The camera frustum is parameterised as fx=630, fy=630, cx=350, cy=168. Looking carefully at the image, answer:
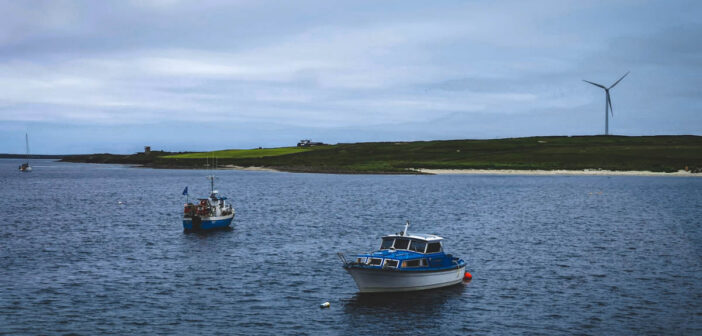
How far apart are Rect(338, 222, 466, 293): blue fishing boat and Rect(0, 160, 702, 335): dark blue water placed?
2.75ft

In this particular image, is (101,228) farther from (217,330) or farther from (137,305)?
(217,330)

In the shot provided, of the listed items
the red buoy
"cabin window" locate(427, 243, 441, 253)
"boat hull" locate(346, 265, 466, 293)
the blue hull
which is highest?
"cabin window" locate(427, 243, 441, 253)

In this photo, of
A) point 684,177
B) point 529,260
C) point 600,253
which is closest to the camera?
point 529,260

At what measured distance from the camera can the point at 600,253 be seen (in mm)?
57688

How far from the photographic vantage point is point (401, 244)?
44.3 m

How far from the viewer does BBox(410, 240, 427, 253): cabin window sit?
4366 cm

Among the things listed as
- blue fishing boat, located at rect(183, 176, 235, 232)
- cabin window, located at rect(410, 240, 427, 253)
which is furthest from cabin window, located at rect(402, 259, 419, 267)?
blue fishing boat, located at rect(183, 176, 235, 232)

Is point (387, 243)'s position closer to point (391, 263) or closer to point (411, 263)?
point (411, 263)

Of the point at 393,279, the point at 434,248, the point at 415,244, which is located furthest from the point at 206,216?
the point at 393,279

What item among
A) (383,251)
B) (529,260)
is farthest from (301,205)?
(383,251)

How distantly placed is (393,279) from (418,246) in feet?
12.2

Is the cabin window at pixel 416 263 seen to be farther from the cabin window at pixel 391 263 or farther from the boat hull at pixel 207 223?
the boat hull at pixel 207 223

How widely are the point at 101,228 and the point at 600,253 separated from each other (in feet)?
182

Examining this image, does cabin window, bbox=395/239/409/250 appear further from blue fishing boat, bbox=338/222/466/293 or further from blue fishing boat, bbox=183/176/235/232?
blue fishing boat, bbox=183/176/235/232
